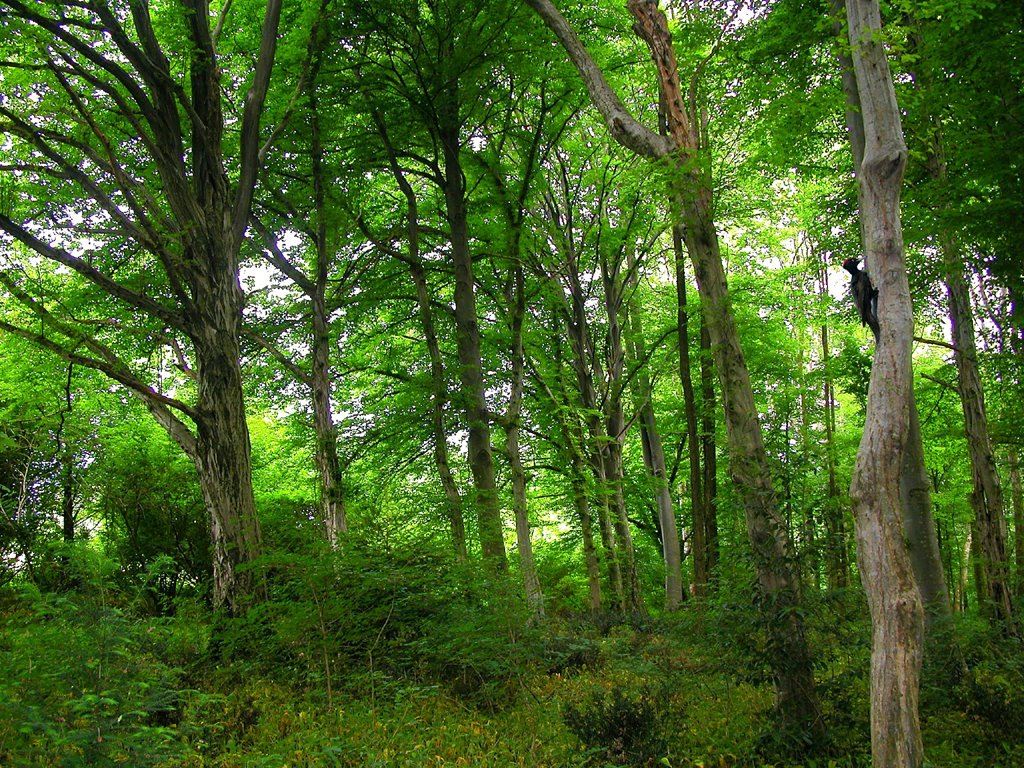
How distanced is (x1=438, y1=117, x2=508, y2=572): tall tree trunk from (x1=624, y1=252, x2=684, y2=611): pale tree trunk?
5.63 meters

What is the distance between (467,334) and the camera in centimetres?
1171

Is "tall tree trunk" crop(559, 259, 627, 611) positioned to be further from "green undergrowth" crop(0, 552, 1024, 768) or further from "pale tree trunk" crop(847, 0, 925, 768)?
"pale tree trunk" crop(847, 0, 925, 768)

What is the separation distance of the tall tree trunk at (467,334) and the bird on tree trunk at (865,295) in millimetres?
6707

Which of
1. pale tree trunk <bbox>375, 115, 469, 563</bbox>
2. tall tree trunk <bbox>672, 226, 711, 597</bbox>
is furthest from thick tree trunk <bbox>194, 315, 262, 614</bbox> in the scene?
tall tree trunk <bbox>672, 226, 711, 597</bbox>

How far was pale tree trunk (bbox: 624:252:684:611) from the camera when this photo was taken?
1650cm

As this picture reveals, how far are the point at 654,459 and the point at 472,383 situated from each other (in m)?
7.67

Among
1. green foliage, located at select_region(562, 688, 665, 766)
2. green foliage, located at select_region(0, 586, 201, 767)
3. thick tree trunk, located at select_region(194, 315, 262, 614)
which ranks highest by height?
thick tree trunk, located at select_region(194, 315, 262, 614)

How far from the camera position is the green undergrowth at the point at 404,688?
4.72 meters

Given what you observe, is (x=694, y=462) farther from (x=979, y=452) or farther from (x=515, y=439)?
(x=979, y=452)

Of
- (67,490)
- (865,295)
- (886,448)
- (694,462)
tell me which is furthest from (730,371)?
(67,490)

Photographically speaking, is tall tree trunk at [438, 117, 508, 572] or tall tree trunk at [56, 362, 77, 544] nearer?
tall tree trunk at [438, 117, 508, 572]

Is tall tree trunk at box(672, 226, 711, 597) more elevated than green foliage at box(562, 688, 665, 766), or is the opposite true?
tall tree trunk at box(672, 226, 711, 597)

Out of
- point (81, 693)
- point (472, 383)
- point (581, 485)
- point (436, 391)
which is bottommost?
point (81, 693)

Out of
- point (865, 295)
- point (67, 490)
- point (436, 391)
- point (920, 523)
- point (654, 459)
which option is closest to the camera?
point (865, 295)
